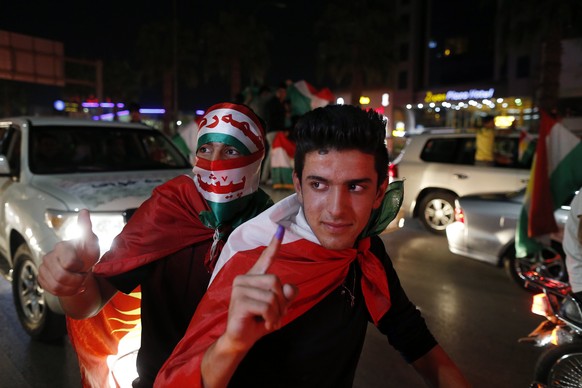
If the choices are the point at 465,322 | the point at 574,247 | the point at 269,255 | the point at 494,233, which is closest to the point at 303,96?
the point at 494,233

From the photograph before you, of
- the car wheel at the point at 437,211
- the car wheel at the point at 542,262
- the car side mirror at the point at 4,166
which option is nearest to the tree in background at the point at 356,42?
the car wheel at the point at 437,211

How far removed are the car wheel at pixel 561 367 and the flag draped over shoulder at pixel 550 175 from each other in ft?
7.96

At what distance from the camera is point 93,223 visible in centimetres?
426

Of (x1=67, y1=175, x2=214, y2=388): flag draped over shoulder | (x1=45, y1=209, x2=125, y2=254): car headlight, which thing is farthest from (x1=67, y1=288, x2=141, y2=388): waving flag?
(x1=45, y1=209, x2=125, y2=254): car headlight

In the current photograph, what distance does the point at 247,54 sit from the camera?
32281mm

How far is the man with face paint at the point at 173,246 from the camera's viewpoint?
1711 mm

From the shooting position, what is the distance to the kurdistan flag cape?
53.2 inches

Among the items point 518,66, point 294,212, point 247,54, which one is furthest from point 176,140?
point 518,66

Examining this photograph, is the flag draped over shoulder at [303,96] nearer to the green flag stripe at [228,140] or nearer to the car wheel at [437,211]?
the car wheel at [437,211]

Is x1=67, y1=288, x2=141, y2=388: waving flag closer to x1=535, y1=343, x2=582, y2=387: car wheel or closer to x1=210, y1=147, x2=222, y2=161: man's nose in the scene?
x1=210, y1=147, x2=222, y2=161: man's nose

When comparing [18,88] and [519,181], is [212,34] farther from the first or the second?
[18,88]

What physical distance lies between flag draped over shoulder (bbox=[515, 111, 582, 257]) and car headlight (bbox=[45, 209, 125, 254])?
4046 millimetres

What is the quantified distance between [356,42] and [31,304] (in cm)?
2739

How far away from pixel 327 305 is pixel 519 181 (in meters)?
8.08
